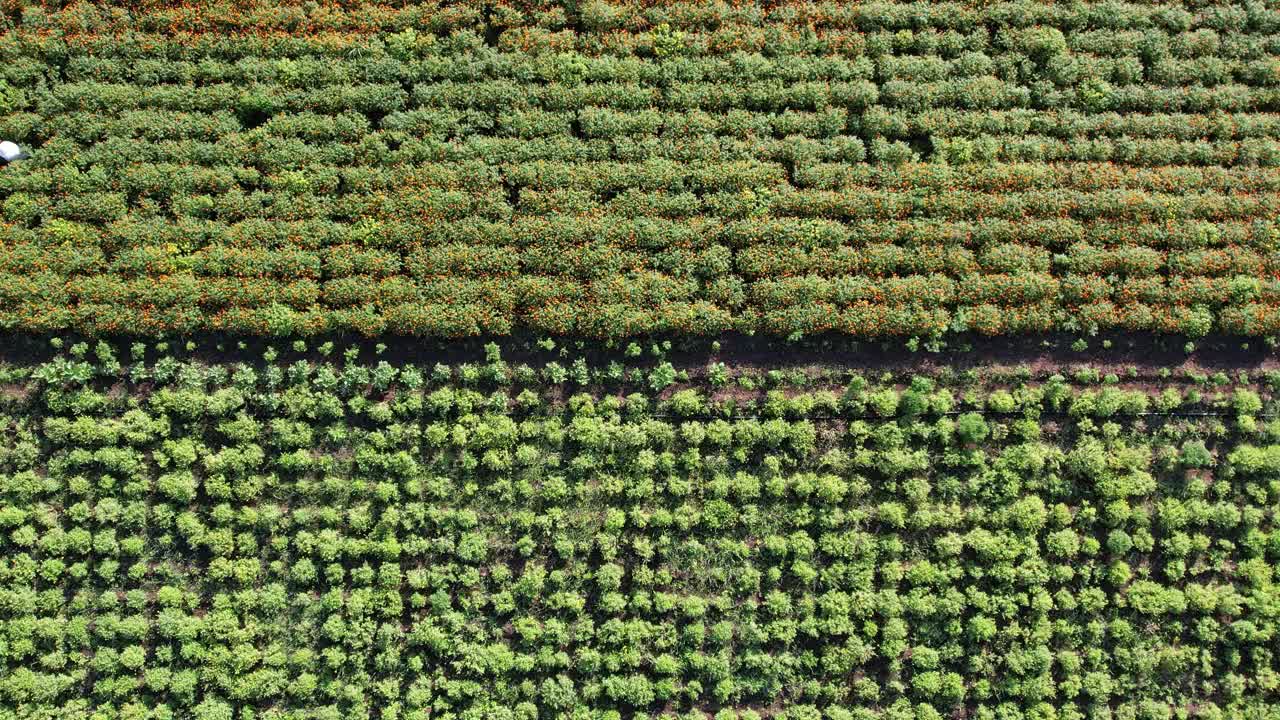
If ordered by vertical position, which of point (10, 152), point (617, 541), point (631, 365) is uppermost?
point (10, 152)

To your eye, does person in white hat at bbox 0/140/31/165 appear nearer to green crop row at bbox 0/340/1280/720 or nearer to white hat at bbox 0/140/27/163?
white hat at bbox 0/140/27/163

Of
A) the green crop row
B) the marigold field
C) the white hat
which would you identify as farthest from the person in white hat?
the green crop row

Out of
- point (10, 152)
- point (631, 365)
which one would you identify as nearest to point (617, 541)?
point (631, 365)

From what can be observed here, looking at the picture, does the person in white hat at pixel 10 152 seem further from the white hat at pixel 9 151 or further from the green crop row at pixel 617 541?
the green crop row at pixel 617 541

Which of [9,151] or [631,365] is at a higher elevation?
[9,151]

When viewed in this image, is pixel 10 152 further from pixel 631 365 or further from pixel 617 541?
pixel 617 541

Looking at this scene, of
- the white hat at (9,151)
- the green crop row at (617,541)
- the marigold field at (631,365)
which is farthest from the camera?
the white hat at (9,151)

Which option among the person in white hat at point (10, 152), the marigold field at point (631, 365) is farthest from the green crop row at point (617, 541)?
the person in white hat at point (10, 152)
